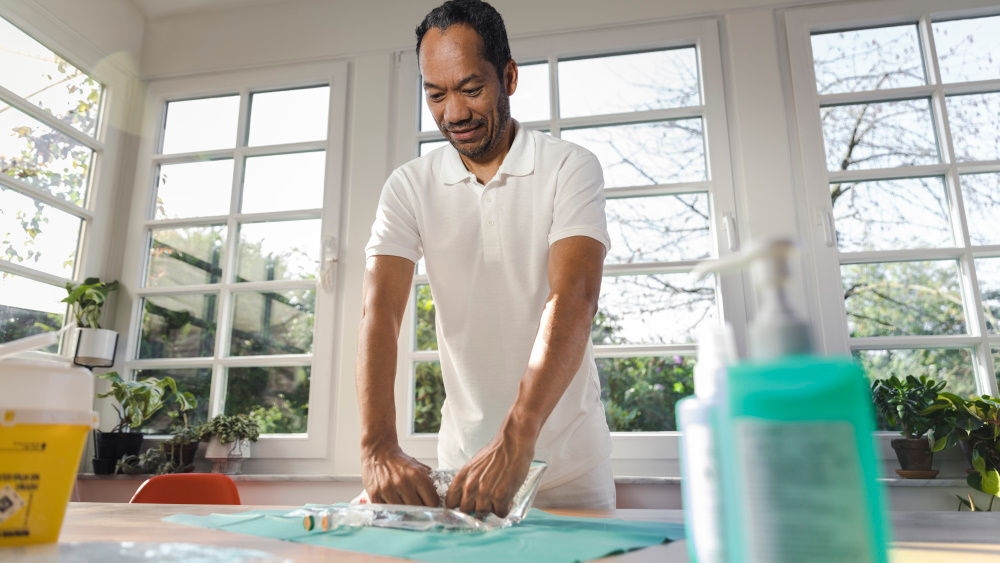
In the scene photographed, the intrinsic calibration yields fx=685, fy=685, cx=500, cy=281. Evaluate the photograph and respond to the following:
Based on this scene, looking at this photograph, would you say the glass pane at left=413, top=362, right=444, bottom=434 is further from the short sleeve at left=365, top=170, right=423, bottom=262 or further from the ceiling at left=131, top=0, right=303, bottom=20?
the ceiling at left=131, top=0, right=303, bottom=20

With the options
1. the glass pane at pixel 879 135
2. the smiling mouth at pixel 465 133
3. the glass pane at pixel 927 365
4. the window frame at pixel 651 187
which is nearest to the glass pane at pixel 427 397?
the window frame at pixel 651 187

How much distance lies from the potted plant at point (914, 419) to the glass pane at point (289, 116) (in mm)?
2387

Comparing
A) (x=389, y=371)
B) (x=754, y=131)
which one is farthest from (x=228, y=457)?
(x=754, y=131)

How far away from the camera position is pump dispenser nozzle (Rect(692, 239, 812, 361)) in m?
0.35

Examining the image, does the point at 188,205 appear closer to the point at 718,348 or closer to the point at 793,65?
the point at 793,65

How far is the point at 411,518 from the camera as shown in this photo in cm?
84

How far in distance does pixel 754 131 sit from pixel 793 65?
12.5 inches

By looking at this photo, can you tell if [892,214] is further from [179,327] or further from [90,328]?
[90,328]

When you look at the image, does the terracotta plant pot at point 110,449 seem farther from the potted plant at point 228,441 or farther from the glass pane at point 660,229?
the glass pane at point 660,229

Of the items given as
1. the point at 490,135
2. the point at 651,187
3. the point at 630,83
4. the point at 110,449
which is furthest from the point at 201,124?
the point at 490,135

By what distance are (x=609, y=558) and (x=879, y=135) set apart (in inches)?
96.7

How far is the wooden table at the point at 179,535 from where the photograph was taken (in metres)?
0.65

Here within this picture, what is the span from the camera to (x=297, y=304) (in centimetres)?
285

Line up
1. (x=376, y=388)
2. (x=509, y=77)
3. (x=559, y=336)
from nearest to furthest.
Result: (x=559, y=336), (x=376, y=388), (x=509, y=77)
